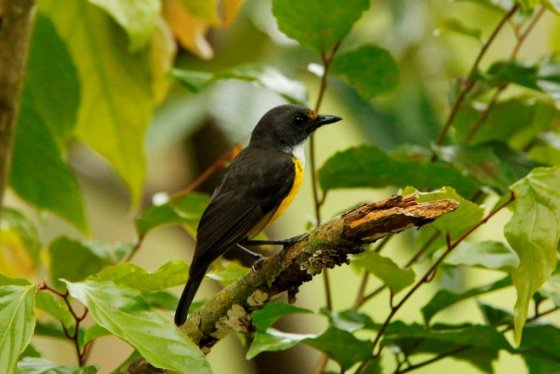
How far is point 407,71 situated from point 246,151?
1870mm

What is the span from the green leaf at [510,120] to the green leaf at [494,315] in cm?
42

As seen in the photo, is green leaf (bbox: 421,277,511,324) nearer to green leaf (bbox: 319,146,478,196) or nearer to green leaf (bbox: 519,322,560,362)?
green leaf (bbox: 519,322,560,362)

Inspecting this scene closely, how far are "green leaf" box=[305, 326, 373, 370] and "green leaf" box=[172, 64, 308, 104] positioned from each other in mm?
562

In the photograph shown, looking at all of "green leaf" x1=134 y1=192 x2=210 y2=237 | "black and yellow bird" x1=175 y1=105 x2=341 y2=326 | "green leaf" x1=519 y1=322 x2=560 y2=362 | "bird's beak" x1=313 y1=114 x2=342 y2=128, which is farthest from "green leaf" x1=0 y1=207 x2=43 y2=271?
"green leaf" x1=519 y1=322 x2=560 y2=362

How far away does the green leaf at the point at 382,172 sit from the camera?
71.2 inches

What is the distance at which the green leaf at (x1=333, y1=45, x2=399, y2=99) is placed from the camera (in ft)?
6.40

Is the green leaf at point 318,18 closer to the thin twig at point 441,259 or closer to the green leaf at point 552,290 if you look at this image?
the thin twig at point 441,259

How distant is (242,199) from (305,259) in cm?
62

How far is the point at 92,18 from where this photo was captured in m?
2.46

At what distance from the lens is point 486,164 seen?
6.14 ft

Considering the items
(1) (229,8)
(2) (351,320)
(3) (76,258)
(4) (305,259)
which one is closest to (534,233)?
(4) (305,259)

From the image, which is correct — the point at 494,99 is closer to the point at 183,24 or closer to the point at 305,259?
the point at 305,259

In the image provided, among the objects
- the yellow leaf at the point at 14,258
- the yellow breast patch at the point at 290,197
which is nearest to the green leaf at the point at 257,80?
the yellow breast patch at the point at 290,197

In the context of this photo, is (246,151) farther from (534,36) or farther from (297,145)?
(534,36)
